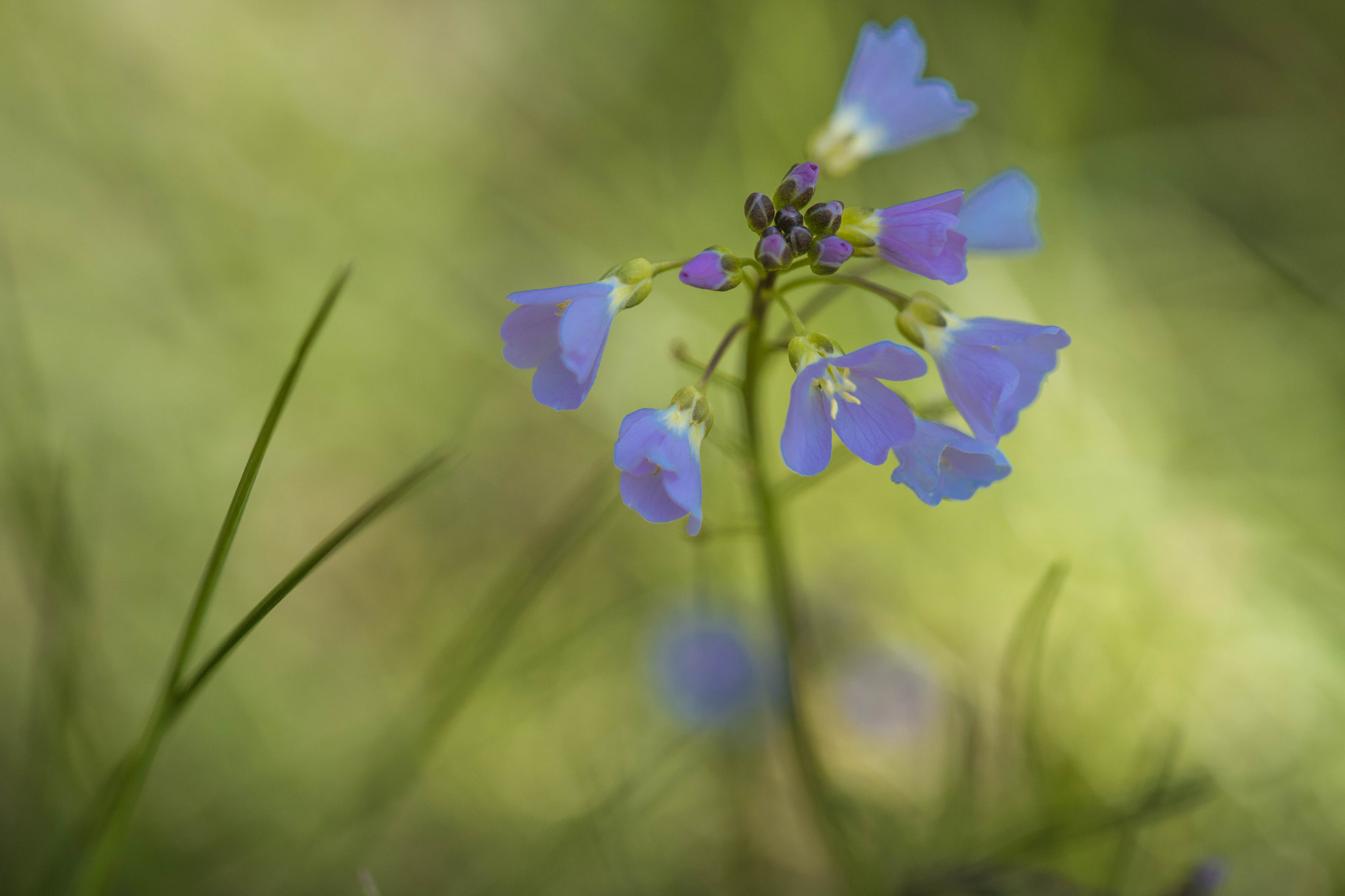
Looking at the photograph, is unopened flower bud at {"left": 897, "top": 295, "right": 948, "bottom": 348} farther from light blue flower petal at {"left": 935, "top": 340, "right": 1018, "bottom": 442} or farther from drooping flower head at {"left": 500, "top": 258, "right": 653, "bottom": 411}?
drooping flower head at {"left": 500, "top": 258, "right": 653, "bottom": 411}

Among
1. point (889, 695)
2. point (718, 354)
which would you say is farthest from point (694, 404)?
point (889, 695)

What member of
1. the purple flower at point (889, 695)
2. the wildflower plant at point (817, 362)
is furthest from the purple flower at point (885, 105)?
the purple flower at point (889, 695)

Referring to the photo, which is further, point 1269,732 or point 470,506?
point 470,506

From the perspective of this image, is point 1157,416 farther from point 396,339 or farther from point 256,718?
point 256,718

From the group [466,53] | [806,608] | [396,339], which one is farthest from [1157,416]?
[466,53]

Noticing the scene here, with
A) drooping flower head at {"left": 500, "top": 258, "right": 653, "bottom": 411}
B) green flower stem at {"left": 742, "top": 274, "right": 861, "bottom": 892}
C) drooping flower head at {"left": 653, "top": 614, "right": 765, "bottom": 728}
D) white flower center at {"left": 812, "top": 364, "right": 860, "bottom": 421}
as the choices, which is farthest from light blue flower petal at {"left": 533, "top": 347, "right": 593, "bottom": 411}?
drooping flower head at {"left": 653, "top": 614, "right": 765, "bottom": 728}

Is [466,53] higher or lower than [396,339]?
higher

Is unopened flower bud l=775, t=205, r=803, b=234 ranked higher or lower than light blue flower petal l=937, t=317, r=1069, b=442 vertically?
higher
